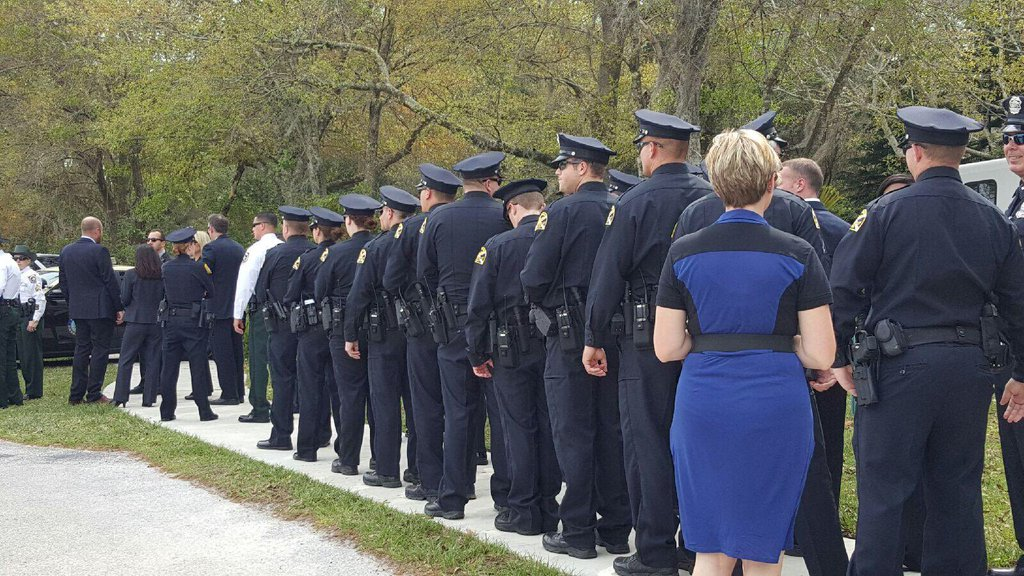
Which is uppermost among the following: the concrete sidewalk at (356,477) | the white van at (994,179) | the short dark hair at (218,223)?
the white van at (994,179)

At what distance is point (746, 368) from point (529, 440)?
269 cm

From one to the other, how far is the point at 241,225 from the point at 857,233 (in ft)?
86.1

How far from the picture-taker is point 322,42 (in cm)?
1867

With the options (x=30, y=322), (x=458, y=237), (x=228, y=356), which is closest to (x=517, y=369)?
(x=458, y=237)

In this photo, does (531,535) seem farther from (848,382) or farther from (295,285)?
(295,285)

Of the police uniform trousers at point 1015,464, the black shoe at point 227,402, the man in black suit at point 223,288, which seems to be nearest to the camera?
the police uniform trousers at point 1015,464

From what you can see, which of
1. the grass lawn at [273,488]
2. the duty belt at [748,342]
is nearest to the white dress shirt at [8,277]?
the grass lawn at [273,488]

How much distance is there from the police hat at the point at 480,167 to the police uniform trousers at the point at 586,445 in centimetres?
147

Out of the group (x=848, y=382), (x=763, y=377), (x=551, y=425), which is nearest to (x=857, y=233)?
(x=848, y=382)

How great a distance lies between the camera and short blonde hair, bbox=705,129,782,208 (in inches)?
143

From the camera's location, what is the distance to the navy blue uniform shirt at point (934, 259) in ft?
13.6

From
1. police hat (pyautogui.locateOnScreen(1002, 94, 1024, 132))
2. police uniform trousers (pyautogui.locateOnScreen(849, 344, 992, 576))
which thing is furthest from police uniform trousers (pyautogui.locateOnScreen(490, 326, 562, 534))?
police hat (pyautogui.locateOnScreen(1002, 94, 1024, 132))

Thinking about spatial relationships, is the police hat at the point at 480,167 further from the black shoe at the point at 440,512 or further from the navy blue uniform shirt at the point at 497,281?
the black shoe at the point at 440,512

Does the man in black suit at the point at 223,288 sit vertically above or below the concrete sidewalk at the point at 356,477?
above
